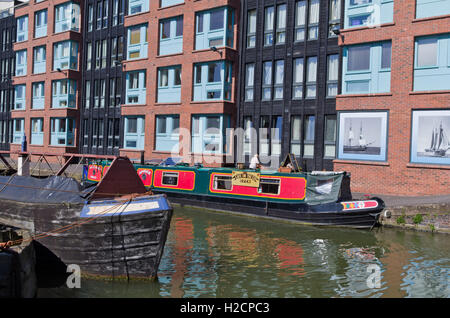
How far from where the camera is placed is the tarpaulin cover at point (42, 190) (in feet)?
38.1

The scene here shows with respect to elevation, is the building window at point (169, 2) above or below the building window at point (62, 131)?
above

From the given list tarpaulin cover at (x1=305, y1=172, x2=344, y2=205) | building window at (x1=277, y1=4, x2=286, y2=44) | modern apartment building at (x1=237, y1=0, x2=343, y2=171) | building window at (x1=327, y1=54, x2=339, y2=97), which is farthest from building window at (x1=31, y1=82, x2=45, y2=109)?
tarpaulin cover at (x1=305, y1=172, x2=344, y2=205)

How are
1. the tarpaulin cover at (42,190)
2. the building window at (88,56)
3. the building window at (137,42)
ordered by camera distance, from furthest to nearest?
the building window at (88,56) < the building window at (137,42) < the tarpaulin cover at (42,190)

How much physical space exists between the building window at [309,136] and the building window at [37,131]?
2720 centimetres

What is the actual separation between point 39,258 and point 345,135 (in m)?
16.9

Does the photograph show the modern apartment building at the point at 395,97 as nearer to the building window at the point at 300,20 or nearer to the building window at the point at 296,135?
the building window at the point at 300,20

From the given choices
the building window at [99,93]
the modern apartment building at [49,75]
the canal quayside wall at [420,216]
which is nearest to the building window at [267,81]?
the canal quayside wall at [420,216]

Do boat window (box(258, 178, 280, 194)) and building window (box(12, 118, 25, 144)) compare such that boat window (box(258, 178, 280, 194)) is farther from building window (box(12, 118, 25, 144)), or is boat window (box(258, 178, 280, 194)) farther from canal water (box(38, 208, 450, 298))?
building window (box(12, 118, 25, 144))

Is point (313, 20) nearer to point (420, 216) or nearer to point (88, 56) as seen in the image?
point (420, 216)

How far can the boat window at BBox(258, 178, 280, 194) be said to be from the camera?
63.9ft

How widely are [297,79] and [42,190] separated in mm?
18325

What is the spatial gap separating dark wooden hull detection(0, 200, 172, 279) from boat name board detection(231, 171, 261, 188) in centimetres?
990

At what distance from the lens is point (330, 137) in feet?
83.9

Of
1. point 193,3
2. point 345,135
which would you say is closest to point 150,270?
point 345,135
